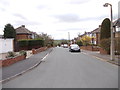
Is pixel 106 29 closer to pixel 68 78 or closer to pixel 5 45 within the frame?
pixel 5 45

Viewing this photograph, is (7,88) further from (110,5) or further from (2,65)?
(110,5)

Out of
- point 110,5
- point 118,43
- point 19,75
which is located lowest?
point 19,75

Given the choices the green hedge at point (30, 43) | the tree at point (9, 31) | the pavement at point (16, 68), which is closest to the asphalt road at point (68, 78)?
the pavement at point (16, 68)

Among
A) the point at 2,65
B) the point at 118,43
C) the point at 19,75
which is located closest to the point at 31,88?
the point at 19,75

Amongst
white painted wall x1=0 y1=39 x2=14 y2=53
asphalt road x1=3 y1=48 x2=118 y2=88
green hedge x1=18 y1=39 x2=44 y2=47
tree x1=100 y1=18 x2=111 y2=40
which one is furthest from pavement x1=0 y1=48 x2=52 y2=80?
green hedge x1=18 y1=39 x2=44 y2=47

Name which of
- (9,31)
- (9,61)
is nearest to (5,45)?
(9,31)

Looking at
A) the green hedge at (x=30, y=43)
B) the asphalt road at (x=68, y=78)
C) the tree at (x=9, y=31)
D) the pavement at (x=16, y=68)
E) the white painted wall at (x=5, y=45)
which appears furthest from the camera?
the green hedge at (x=30, y=43)

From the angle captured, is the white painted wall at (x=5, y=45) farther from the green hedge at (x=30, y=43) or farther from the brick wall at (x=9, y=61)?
the brick wall at (x=9, y=61)

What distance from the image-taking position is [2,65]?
14.5 metres

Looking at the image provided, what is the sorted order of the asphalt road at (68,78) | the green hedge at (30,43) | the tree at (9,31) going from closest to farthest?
the asphalt road at (68,78)
the tree at (9,31)
the green hedge at (30,43)

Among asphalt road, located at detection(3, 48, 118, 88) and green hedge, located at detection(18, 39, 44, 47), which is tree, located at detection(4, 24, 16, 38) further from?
asphalt road, located at detection(3, 48, 118, 88)

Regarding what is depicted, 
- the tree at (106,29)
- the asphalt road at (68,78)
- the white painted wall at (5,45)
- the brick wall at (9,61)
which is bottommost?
the asphalt road at (68,78)

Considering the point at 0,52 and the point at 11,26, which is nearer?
the point at 0,52

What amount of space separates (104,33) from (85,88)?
81.5 ft
